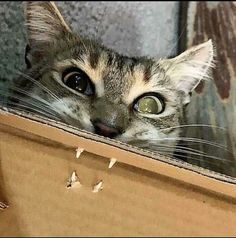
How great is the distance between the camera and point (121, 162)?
0.90 m

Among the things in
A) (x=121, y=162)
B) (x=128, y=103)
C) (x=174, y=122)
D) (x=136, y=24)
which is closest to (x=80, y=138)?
(x=121, y=162)

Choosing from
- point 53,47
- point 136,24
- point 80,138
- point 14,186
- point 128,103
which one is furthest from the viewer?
point 136,24

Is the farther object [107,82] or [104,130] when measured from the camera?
[107,82]

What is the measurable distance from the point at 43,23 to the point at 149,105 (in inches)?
10.1

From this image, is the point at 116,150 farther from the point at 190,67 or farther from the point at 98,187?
the point at 190,67

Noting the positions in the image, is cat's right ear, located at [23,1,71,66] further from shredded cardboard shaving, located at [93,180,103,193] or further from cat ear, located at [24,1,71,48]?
shredded cardboard shaving, located at [93,180,103,193]

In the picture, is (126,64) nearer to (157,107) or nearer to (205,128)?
(157,107)

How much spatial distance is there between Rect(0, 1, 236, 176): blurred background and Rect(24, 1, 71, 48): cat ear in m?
0.11

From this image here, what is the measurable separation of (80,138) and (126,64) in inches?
13.1

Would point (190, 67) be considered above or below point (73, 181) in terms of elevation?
above

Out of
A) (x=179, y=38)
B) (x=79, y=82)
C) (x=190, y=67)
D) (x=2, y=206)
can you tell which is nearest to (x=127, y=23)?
(x=179, y=38)

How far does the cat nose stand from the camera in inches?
39.8

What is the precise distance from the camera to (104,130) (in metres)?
1.01

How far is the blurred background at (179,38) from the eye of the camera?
4.03 feet
